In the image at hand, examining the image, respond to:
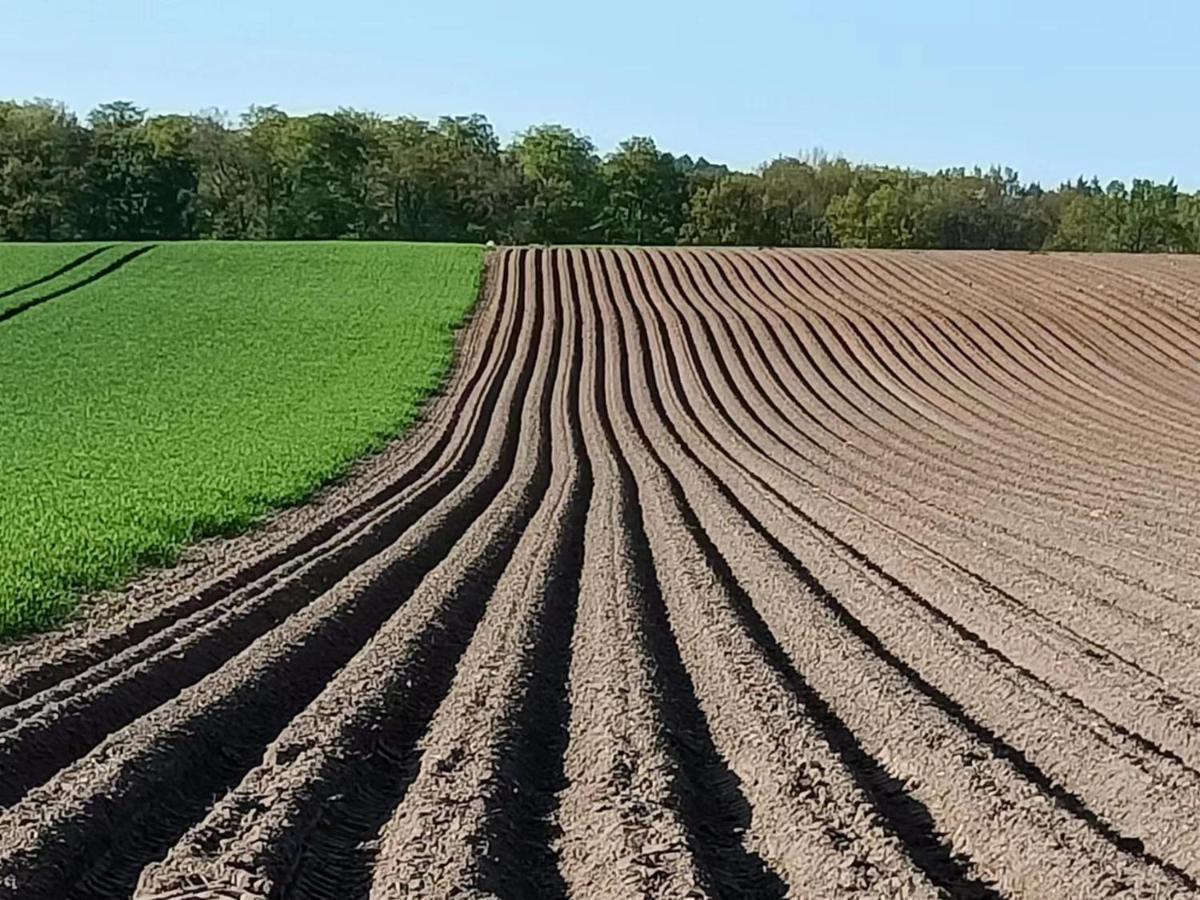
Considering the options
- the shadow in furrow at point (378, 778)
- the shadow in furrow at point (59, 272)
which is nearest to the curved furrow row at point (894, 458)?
the shadow in furrow at point (378, 778)

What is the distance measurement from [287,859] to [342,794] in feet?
3.30

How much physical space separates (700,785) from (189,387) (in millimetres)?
25556

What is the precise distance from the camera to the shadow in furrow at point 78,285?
43969 mm

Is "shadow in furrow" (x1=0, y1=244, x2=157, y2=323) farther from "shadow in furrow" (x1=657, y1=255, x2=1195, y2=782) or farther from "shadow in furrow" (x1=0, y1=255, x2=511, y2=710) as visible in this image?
"shadow in furrow" (x1=0, y1=255, x2=511, y2=710)

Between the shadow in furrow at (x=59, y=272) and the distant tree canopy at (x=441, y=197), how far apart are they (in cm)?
2290

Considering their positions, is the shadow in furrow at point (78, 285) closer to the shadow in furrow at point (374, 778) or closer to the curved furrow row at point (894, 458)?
the curved furrow row at point (894, 458)

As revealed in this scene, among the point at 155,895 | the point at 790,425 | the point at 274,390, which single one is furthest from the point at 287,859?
the point at 274,390

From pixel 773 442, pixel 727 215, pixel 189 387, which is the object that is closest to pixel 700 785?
pixel 773 442

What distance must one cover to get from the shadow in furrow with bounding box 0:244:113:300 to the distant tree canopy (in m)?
22.9

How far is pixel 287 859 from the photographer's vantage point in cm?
634

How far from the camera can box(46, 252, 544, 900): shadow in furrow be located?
6402 mm

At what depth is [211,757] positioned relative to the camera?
806 centimetres

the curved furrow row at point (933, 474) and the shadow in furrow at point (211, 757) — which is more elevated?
the shadow in furrow at point (211, 757)

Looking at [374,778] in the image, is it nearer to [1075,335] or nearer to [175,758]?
[175,758]
